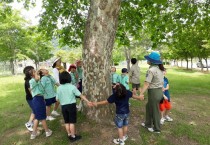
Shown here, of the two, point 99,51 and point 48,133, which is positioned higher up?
point 99,51

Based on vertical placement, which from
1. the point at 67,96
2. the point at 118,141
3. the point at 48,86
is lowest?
the point at 118,141

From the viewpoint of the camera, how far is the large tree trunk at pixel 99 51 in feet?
19.1

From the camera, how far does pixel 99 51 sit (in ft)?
19.4

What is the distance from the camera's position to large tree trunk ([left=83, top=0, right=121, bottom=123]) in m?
5.84

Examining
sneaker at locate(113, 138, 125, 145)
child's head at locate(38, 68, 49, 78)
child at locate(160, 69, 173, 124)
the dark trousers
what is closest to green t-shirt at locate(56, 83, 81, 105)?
child's head at locate(38, 68, 49, 78)

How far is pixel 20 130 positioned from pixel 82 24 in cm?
573

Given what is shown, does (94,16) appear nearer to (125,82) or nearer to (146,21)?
(125,82)

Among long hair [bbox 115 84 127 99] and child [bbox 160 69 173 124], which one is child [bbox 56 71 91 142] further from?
child [bbox 160 69 173 124]

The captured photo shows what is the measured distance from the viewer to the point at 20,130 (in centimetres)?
652

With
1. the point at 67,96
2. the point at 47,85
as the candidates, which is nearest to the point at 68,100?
the point at 67,96

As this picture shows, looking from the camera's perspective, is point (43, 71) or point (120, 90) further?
point (43, 71)

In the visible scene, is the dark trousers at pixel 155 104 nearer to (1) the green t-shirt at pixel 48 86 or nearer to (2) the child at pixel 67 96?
(2) the child at pixel 67 96

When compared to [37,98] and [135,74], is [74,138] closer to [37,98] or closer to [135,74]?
[37,98]

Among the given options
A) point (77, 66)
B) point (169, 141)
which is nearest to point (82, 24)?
point (77, 66)
